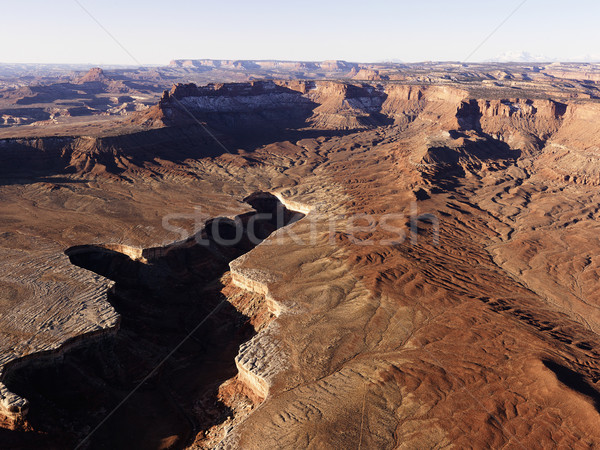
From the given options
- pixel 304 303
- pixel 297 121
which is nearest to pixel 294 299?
pixel 304 303

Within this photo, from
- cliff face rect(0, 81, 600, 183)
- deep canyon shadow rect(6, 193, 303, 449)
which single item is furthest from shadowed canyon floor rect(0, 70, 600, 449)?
cliff face rect(0, 81, 600, 183)

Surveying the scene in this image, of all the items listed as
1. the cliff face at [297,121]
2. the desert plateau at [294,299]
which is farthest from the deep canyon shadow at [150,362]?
the cliff face at [297,121]

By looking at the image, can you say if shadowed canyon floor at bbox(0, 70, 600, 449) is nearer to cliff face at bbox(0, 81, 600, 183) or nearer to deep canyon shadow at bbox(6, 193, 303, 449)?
deep canyon shadow at bbox(6, 193, 303, 449)

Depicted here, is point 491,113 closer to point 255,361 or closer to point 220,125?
point 220,125

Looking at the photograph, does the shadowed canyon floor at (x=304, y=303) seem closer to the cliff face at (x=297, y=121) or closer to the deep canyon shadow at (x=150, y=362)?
the deep canyon shadow at (x=150, y=362)

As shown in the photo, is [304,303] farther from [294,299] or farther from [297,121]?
[297,121]

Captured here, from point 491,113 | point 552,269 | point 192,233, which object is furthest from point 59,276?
point 491,113

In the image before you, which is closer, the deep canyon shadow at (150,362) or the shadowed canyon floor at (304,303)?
the shadowed canyon floor at (304,303)

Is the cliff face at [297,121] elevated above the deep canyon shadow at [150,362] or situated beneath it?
elevated above
